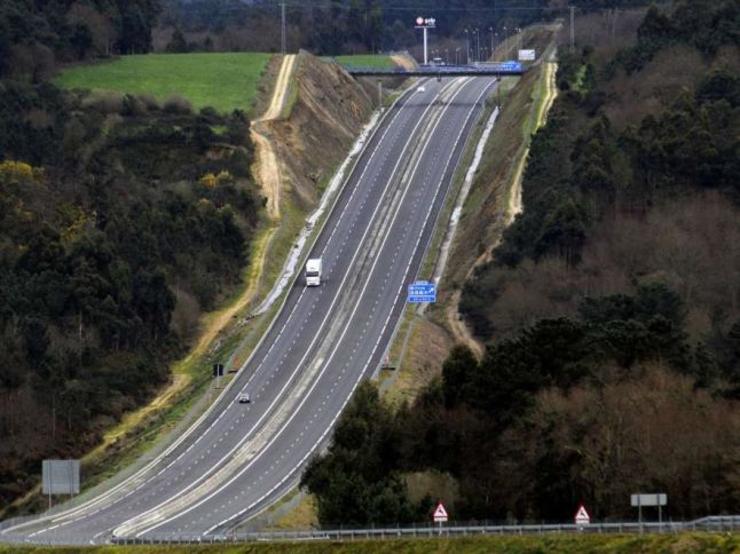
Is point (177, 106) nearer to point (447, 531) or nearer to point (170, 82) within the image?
point (170, 82)

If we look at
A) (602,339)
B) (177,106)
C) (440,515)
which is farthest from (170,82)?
(440,515)

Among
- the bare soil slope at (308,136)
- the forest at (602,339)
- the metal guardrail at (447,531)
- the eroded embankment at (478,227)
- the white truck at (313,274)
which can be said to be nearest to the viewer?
the metal guardrail at (447,531)

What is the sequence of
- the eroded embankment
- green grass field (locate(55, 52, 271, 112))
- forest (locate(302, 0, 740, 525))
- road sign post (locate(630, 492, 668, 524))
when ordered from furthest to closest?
green grass field (locate(55, 52, 271, 112)), the eroded embankment, forest (locate(302, 0, 740, 525)), road sign post (locate(630, 492, 668, 524))

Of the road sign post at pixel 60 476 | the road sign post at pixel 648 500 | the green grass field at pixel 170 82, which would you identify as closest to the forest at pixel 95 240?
the green grass field at pixel 170 82

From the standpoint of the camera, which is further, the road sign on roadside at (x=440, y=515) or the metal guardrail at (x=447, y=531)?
the road sign on roadside at (x=440, y=515)

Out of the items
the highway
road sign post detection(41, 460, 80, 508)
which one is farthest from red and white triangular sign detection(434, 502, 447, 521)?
road sign post detection(41, 460, 80, 508)

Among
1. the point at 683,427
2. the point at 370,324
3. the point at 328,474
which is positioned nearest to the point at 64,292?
the point at 370,324

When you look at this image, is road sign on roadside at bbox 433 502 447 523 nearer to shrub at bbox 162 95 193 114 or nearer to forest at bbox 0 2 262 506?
forest at bbox 0 2 262 506

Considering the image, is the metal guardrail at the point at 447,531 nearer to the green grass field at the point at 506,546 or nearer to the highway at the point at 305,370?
the green grass field at the point at 506,546
